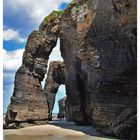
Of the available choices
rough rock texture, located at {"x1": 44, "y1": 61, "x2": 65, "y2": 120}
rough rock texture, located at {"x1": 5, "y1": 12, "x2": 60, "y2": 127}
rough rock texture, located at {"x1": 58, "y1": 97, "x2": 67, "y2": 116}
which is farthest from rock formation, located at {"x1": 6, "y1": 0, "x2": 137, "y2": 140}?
rough rock texture, located at {"x1": 58, "y1": 97, "x2": 67, "y2": 116}

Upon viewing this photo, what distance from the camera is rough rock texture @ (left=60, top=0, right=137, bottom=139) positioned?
778 inches

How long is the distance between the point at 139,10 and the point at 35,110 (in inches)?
967

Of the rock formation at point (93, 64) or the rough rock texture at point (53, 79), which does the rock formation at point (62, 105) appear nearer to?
the rough rock texture at point (53, 79)

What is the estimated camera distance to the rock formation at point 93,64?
20250 mm

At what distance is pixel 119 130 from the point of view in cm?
1933

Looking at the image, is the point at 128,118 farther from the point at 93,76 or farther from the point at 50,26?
the point at 50,26

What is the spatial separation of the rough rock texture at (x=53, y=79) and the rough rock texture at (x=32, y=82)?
26.8 ft

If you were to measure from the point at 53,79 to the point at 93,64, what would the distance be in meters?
18.9

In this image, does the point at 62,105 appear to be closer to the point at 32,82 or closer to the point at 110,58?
the point at 32,82

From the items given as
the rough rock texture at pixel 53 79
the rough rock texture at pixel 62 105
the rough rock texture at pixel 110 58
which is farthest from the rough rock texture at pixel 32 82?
the rough rock texture at pixel 62 105

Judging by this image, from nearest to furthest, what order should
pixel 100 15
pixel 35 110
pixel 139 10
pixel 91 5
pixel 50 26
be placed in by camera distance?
pixel 139 10
pixel 100 15
pixel 91 5
pixel 35 110
pixel 50 26

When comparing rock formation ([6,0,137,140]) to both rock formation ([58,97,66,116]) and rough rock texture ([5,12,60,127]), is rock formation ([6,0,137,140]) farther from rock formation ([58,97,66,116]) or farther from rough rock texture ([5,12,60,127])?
rock formation ([58,97,66,116])

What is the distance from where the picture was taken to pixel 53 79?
42.8 meters

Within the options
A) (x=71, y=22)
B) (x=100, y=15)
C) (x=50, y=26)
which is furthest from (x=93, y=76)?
(x=50, y=26)
